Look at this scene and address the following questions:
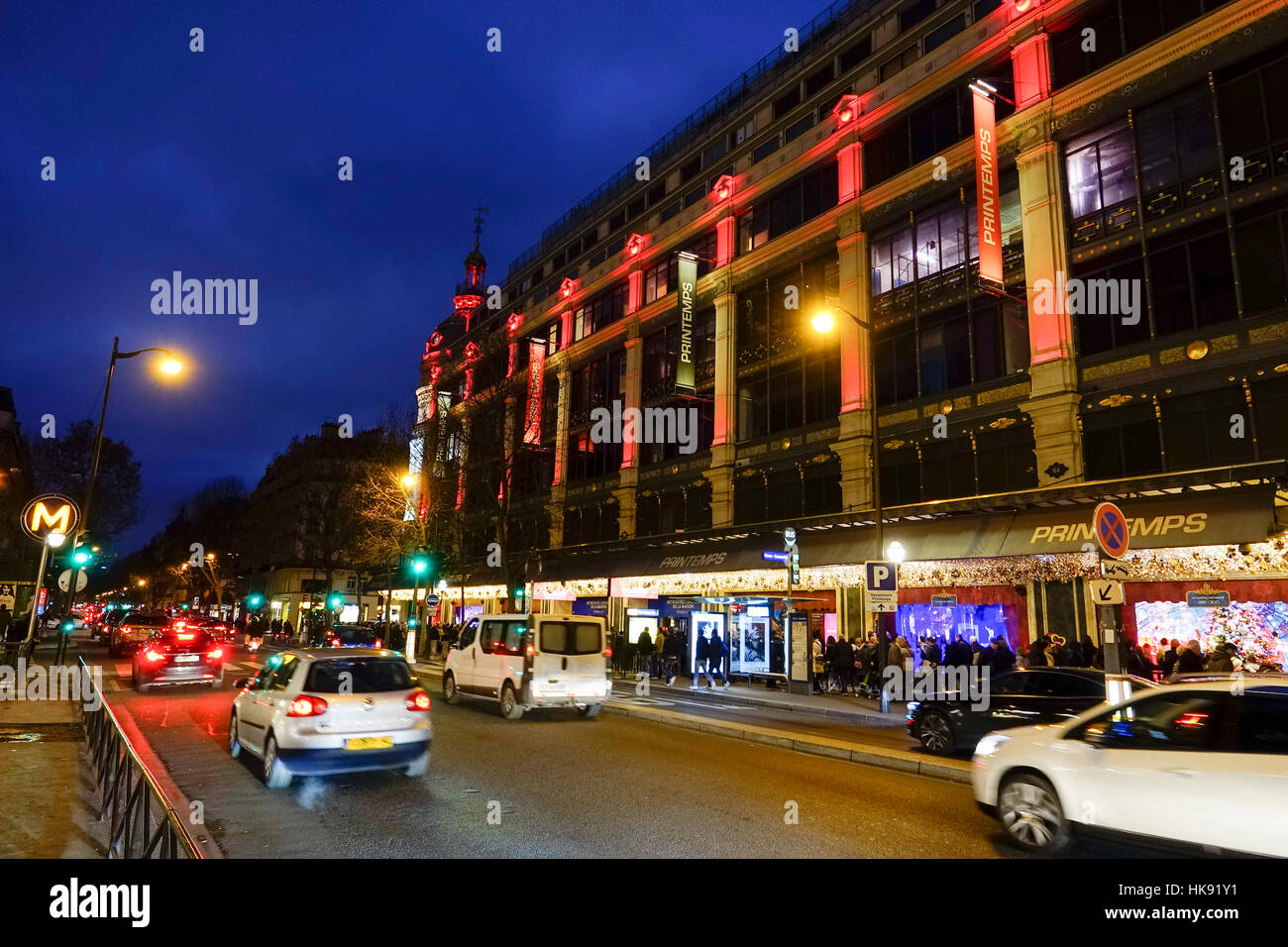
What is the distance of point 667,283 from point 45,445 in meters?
40.0

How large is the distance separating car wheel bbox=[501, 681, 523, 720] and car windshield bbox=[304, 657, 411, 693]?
220 inches

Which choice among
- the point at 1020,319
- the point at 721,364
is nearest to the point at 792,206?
the point at 721,364

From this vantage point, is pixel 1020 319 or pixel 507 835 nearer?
pixel 507 835

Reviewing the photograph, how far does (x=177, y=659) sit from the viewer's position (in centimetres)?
1928

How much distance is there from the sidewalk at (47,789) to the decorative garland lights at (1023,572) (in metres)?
18.2

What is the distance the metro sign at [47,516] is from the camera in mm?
10898

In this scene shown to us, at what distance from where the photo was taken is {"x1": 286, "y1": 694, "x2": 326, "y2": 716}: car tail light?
8.45 metres

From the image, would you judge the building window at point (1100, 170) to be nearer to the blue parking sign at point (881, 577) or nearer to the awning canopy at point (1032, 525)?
the awning canopy at point (1032, 525)

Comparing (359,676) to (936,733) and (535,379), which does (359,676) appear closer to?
(936,733)

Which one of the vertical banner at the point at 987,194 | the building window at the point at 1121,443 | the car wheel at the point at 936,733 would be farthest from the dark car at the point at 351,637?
the building window at the point at 1121,443

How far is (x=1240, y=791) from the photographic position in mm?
5348
